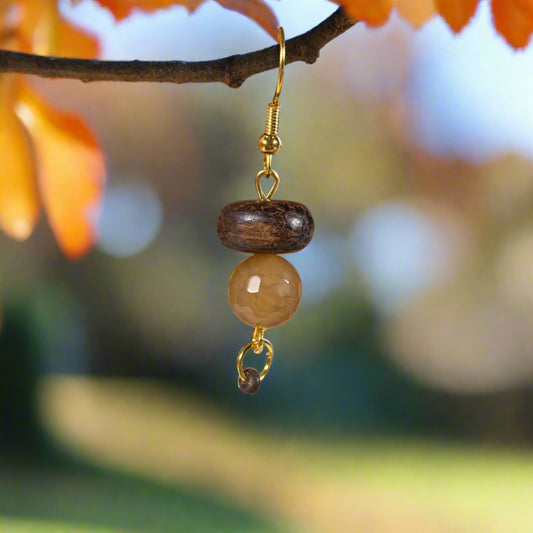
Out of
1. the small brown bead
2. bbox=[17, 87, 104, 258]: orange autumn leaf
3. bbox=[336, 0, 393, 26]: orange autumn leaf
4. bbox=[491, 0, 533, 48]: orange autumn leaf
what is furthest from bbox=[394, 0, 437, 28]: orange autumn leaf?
the small brown bead

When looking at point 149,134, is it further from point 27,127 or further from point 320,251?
point 320,251

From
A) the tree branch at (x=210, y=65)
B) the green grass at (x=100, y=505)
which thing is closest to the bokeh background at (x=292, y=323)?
the green grass at (x=100, y=505)

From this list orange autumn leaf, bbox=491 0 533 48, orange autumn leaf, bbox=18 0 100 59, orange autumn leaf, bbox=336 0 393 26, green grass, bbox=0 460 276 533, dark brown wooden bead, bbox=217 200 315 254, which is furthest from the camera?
green grass, bbox=0 460 276 533

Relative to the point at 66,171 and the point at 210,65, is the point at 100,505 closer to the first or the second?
the point at 66,171

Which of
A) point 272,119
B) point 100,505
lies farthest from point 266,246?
point 100,505

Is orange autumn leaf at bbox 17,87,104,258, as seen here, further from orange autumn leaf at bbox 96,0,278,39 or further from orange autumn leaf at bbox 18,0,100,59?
orange autumn leaf at bbox 96,0,278,39

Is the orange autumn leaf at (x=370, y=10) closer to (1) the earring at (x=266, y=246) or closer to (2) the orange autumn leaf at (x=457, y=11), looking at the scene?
(2) the orange autumn leaf at (x=457, y=11)

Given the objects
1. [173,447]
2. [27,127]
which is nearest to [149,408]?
[173,447]

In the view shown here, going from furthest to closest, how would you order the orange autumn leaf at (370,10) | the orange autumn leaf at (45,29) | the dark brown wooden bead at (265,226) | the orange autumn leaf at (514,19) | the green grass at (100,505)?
the green grass at (100,505)
the orange autumn leaf at (45,29)
the orange autumn leaf at (514,19)
the orange autumn leaf at (370,10)
the dark brown wooden bead at (265,226)
